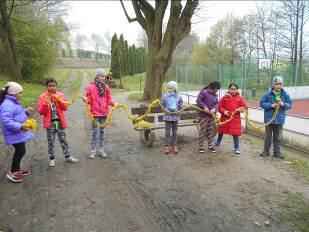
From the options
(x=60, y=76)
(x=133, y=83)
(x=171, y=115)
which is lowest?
(x=171, y=115)

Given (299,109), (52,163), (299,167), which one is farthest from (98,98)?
(299,109)

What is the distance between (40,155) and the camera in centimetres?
704

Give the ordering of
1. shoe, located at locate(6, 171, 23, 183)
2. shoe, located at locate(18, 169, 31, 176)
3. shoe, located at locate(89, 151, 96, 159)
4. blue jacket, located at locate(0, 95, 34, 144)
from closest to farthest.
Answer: blue jacket, located at locate(0, 95, 34, 144), shoe, located at locate(6, 171, 23, 183), shoe, located at locate(18, 169, 31, 176), shoe, located at locate(89, 151, 96, 159)

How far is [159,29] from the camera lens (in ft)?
53.0

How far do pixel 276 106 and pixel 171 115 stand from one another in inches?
89.9

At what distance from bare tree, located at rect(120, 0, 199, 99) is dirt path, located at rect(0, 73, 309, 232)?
9098mm

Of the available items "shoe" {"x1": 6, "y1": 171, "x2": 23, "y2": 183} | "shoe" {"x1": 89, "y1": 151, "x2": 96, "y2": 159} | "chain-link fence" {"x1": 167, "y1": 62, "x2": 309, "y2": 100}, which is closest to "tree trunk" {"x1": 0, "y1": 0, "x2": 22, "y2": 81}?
"chain-link fence" {"x1": 167, "y1": 62, "x2": 309, "y2": 100}

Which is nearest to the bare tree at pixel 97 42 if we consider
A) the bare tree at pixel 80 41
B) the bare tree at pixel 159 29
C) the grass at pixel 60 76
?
the bare tree at pixel 80 41

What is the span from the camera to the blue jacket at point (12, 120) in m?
5.25

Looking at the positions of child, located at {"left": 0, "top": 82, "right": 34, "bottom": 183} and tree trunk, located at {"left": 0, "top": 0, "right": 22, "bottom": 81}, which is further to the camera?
tree trunk, located at {"left": 0, "top": 0, "right": 22, "bottom": 81}

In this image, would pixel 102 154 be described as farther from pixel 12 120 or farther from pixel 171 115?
pixel 12 120

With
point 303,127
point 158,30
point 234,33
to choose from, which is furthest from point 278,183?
point 234,33

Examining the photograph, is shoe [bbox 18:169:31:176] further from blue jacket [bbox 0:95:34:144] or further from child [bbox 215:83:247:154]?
child [bbox 215:83:247:154]

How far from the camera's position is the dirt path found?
405cm
